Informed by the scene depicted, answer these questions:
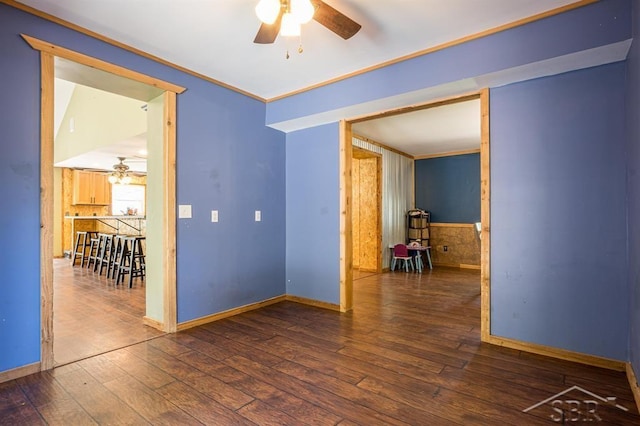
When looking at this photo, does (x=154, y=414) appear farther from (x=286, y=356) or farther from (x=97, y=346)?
(x=97, y=346)

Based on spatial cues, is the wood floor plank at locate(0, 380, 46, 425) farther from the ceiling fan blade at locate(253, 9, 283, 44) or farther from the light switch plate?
the ceiling fan blade at locate(253, 9, 283, 44)

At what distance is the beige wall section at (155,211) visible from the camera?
126 inches

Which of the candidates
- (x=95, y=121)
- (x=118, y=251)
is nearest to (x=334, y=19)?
(x=118, y=251)

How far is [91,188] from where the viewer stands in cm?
916

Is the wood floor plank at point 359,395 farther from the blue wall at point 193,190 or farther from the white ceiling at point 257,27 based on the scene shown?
the white ceiling at point 257,27

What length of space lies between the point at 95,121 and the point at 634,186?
7644 millimetres

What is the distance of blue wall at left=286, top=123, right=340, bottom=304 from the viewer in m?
3.93

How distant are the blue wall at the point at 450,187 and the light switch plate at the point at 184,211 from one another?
5.94 m

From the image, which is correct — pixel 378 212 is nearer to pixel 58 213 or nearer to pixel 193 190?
pixel 193 190

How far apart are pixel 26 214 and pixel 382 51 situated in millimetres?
3091

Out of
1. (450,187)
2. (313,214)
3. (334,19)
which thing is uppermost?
(334,19)

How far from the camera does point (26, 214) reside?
7.50 feet

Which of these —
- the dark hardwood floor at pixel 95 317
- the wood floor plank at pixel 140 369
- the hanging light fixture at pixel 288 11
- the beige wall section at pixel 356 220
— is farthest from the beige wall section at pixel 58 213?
the hanging light fixture at pixel 288 11

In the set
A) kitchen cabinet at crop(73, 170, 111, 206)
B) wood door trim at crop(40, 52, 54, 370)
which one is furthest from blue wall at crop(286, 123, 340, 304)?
kitchen cabinet at crop(73, 170, 111, 206)
